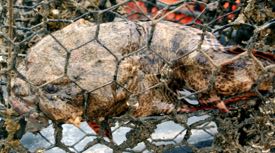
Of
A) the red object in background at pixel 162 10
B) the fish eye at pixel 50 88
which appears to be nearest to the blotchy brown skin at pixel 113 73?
the fish eye at pixel 50 88

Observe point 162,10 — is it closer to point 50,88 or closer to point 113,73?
point 113,73

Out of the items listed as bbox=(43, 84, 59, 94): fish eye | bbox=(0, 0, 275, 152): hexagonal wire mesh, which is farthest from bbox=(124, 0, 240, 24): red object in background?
bbox=(43, 84, 59, 94): fish eye

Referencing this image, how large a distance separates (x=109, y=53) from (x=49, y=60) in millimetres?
188

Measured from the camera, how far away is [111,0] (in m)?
2.13

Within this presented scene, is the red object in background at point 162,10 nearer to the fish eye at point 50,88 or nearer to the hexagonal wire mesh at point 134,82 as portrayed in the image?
the hexagonal wire mesh at point 134,82

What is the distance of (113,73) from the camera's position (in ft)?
4.52

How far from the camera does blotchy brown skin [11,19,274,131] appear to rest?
1362 millimetres

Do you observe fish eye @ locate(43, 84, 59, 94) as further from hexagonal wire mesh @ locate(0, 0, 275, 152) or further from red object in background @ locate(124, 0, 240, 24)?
red object in background @ locate(124, 0, 240, 24)

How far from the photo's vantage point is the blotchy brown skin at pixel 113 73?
136cm

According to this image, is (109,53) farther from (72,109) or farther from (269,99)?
(269,99)

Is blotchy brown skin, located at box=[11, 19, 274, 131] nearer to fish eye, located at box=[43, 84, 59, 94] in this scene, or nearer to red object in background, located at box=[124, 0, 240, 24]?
fish eye, located at box=[43, 84, 59, 94]

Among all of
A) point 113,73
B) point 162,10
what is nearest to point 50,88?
point 113,73

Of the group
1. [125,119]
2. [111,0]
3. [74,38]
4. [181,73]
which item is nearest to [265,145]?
[181,73]

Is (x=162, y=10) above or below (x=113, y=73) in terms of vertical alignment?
above
